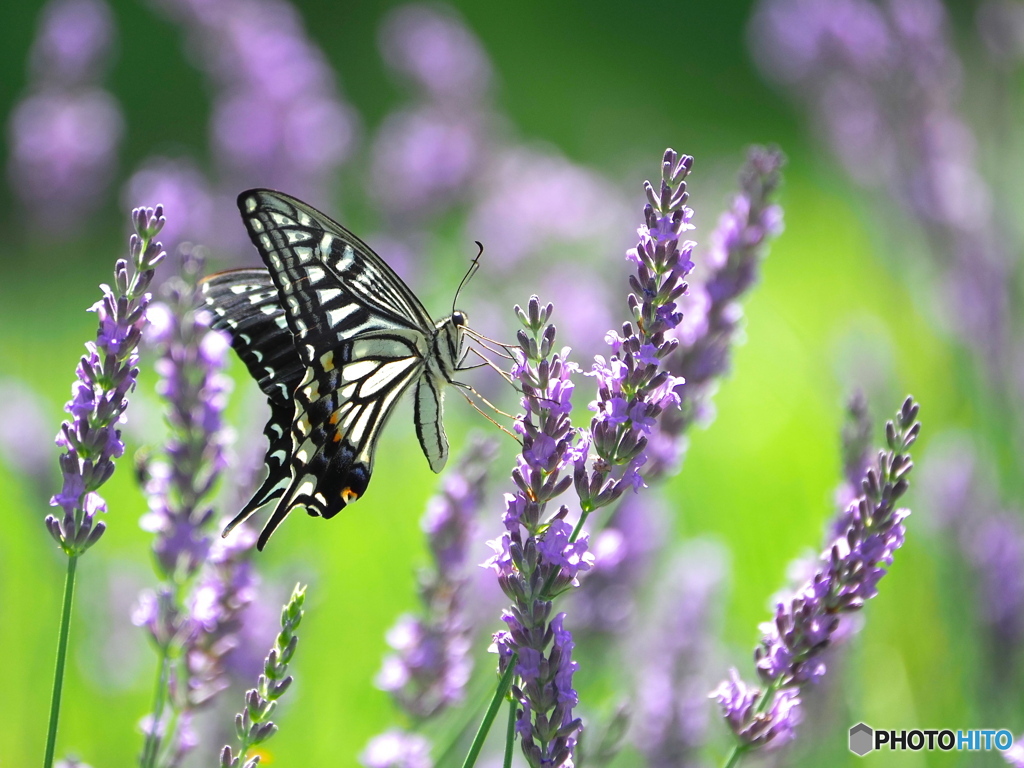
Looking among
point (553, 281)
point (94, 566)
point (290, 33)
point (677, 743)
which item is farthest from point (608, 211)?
point (677, 743)

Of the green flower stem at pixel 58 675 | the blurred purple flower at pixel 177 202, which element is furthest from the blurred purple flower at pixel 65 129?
the green flower stem at pixel 58 675

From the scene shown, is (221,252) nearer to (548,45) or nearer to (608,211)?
(608,211)

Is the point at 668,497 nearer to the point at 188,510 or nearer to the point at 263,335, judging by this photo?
the point at 263,335

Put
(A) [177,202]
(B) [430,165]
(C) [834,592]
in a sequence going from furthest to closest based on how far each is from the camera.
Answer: (B) [430,165] → (A) [177,202] → (C) [834,592]

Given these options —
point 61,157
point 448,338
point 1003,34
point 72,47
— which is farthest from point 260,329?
point 1003,34

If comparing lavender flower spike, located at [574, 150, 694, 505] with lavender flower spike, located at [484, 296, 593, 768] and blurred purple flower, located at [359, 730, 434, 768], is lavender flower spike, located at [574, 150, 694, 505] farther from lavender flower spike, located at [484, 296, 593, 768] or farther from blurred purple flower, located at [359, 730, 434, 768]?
blurred purple flower, located at [359, 730, 434, 768]

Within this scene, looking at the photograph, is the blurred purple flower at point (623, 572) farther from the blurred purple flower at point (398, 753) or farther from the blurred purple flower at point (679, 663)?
the blurred purple flower at point (398, 753)
